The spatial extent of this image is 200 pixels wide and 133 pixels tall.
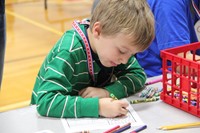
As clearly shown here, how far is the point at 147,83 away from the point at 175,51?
227 millimetres

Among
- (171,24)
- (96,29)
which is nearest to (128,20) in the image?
(96,29)

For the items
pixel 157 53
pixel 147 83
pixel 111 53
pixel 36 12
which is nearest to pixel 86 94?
pixel 111 53

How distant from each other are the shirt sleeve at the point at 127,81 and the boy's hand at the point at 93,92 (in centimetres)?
3

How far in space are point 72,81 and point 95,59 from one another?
11cm

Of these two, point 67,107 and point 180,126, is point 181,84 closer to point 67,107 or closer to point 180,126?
point 180,126

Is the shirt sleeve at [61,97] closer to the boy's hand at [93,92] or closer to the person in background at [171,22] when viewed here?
the boy's hand at [93,92]

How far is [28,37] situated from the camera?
425cm

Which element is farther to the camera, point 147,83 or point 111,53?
point 147,83

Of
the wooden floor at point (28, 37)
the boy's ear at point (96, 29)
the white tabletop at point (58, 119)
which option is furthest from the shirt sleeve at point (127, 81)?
the wooden floor at point (28, 37)

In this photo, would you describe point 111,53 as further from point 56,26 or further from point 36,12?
point 36,12

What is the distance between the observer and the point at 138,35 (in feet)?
3.98

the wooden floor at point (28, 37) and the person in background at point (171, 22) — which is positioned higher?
the person in background at point (171, 22)

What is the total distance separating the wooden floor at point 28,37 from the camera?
292cm

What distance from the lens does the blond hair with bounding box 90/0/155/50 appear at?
1209mm
